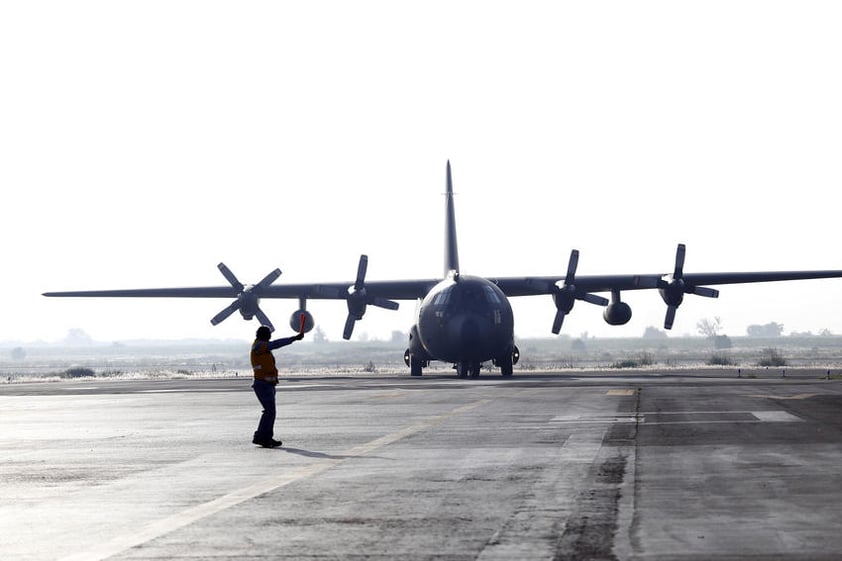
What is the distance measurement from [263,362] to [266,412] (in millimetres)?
1205

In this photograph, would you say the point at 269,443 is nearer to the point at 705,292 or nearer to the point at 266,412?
the point at 266,412

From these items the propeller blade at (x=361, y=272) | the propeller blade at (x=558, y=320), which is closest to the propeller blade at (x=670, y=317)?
the propeller blade at (x=558, y=320)

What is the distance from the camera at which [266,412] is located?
62.6ft

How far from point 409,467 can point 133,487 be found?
343 centimetres

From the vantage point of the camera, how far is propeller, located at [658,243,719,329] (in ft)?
197

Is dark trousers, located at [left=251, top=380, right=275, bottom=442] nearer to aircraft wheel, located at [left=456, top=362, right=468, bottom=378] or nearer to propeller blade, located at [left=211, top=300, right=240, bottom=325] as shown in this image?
aircraft wheel, located at [left=456, top=362, right=468, bottom=378]

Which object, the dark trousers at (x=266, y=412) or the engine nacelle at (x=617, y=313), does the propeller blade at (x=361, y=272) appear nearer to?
the engine nacelle at (x=617, y=313)

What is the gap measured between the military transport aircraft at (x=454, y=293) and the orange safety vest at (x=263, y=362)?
106 feet

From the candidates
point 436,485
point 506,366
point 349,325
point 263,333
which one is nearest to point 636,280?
point 506,366

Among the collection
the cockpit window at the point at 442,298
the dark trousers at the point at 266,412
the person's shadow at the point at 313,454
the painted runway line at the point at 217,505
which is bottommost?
the person's shadow at the point at 313,454

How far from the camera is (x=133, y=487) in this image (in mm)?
13852

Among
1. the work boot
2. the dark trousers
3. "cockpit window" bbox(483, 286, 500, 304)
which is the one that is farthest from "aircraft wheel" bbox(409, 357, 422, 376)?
the work boot

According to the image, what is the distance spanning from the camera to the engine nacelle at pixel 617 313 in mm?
60094

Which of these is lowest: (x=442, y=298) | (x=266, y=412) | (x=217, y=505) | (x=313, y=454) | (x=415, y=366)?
(x=415, y=366)
